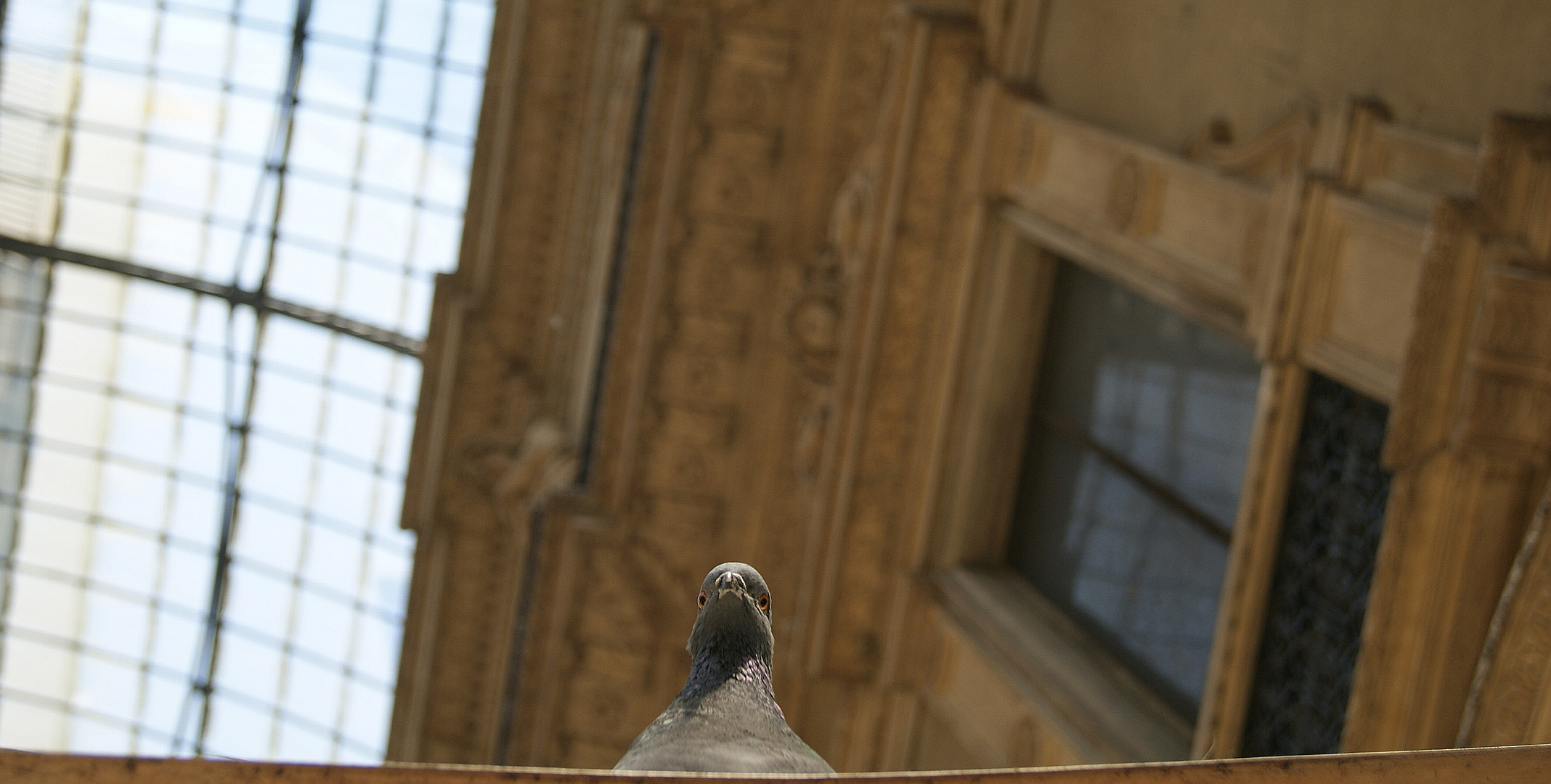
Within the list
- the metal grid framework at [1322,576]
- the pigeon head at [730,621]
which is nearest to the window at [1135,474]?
the metal grid framework at [1322,576]

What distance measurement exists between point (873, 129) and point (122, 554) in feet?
41.0

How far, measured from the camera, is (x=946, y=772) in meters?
1.73

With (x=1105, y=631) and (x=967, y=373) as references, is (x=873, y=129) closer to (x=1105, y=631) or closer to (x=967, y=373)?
(x=967, y=373)

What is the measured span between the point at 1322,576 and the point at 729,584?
324cm

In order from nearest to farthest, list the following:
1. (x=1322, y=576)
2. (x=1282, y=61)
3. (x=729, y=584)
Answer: (x=729, y=584), (x=1322, y=576), (x=1282, y=61)

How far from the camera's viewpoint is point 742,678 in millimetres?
2146

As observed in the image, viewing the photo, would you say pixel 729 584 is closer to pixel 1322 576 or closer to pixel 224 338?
pixel 1322 576

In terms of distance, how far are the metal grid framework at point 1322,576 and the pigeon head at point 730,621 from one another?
294 centimetres

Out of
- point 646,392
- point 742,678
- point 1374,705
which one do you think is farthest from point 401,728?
point 742,678

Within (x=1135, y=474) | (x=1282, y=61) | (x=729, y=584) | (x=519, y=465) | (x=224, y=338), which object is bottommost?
(x=224, y=338)

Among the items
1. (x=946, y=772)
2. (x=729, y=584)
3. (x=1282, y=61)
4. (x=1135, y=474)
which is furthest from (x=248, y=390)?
(x=946, y=772)

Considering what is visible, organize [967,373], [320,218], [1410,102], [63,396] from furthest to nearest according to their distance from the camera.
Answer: [63,396], [320,218], [967,373], [1410,102]

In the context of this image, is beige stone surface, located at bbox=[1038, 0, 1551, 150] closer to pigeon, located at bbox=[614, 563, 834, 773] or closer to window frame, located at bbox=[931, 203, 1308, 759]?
window frame, located at bbox=[931, 203, 1308, 759]

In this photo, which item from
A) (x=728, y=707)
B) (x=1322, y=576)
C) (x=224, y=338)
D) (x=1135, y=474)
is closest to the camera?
(x=728, y=707)
